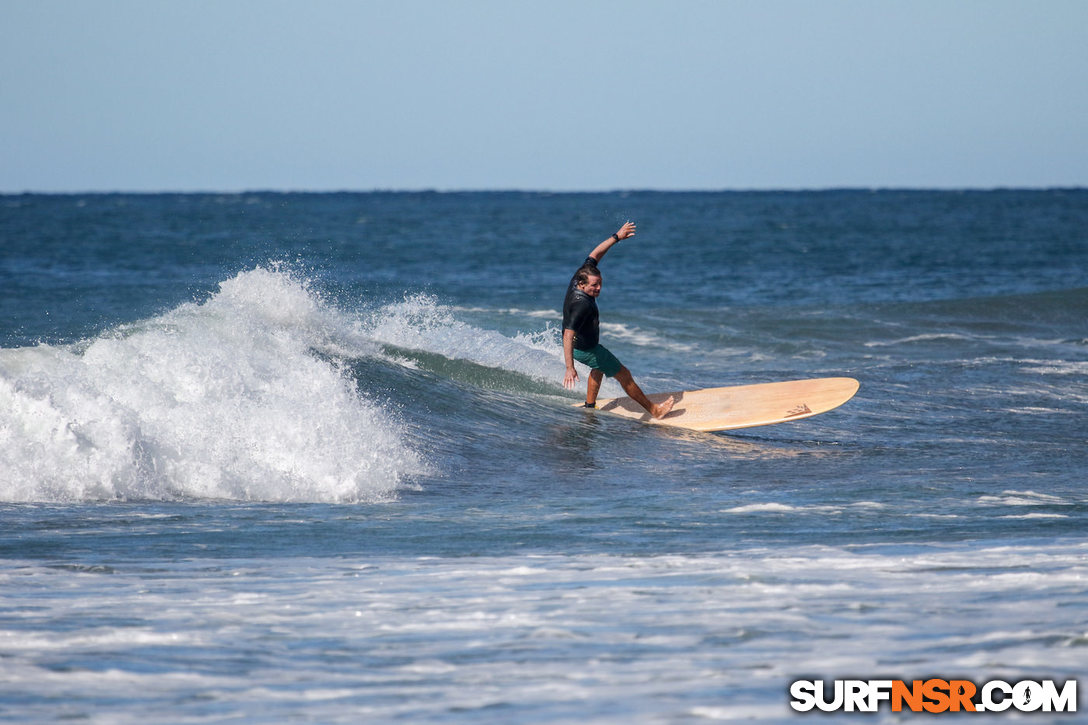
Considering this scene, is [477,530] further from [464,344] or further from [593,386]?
[464,344]

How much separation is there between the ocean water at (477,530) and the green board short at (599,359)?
538 mm

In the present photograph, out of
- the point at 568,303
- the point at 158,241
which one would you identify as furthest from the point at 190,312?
the point at 158,241

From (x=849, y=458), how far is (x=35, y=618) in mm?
6177

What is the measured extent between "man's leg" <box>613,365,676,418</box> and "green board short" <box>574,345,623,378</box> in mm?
74

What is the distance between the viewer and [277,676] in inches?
164

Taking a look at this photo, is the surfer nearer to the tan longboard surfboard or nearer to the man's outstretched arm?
the man's outstretched arm

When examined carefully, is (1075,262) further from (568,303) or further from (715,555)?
(715,555)

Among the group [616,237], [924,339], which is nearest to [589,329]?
[616,237]

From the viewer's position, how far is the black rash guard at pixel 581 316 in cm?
1001

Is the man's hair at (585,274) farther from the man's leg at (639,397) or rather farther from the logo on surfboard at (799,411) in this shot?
the logo on surfboard at (799,411)

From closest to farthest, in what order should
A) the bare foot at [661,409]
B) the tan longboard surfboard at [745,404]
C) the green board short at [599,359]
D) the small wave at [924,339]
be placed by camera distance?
the green board short at [599,359], the tan longboard surfboard at [745,404], the bare foot at [661,409], the small wave at [924,339]

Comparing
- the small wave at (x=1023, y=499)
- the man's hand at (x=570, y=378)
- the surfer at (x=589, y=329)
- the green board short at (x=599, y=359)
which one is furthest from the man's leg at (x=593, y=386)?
the small wave at (x=1023, y=499)

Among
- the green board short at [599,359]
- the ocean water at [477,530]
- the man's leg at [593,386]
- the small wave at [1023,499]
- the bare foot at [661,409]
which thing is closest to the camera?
the ocean water at [477,530]

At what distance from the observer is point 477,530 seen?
21.2ft
